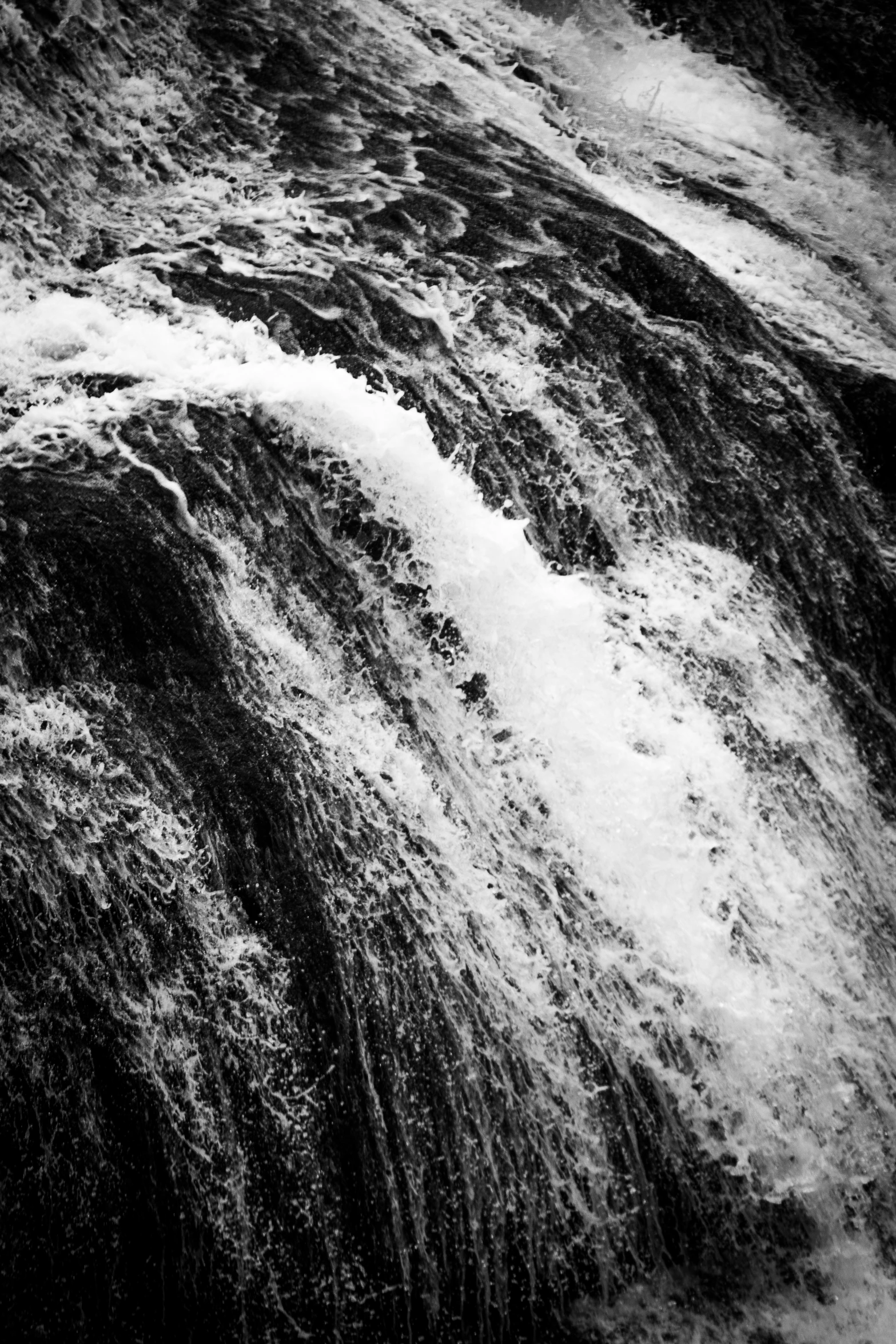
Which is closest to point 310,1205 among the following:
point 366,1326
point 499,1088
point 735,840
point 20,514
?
point 366,1326

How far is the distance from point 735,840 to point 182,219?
4748 mm

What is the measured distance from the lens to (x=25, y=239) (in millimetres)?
5520

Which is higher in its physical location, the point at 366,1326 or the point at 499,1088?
the point at 499,1088

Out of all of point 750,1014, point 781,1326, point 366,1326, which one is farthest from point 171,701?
point 781,1326

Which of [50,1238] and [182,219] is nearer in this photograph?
[50,1238]

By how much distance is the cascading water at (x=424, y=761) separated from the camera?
3432 mm

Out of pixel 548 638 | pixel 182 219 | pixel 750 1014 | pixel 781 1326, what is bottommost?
pixel 781 1326

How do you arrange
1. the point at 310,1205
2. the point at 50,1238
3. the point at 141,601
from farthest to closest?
the point at 141,601 → the point at 310,1205 → the point at 50,1238

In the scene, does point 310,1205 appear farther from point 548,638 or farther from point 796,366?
point 796,366

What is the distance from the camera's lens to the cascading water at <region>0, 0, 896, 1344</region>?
11.3ft

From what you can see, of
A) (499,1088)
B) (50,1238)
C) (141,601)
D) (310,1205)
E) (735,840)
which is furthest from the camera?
(735,840)

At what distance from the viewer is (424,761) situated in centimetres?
409

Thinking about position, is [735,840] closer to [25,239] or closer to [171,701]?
[171,701]

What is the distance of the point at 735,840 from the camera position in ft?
14.2
